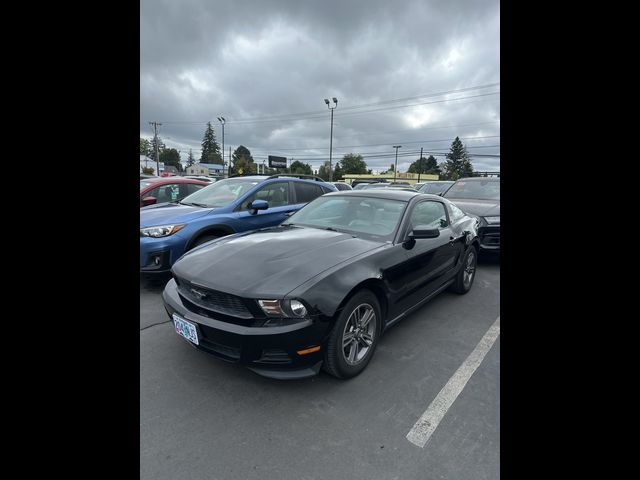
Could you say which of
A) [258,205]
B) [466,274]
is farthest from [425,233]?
[258,205]

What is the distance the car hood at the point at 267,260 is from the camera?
2334mm

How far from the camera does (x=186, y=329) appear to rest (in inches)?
98.3

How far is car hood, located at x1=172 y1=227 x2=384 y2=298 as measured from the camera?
2334mm

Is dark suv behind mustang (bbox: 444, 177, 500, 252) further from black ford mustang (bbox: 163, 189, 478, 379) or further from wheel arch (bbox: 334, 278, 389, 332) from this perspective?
wheel arch (bbox: 334, 278, 389, 332)

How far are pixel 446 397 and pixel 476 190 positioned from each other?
260 inches

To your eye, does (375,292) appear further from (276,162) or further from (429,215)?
(276,162)

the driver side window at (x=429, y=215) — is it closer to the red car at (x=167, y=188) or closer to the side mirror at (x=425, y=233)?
the side mirror at (x=425, y=233)

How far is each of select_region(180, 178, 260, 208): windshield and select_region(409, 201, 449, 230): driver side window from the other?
2982mm

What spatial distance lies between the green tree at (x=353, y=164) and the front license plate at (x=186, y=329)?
346 ft
